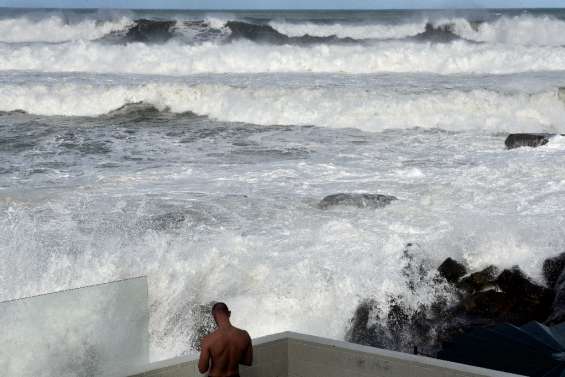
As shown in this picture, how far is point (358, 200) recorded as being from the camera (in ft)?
41.3

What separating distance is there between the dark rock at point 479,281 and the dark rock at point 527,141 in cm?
875

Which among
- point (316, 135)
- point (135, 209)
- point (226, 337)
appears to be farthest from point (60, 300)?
point (316, 135)

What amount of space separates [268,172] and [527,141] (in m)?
5.50

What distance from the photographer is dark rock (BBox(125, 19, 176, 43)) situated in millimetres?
44344

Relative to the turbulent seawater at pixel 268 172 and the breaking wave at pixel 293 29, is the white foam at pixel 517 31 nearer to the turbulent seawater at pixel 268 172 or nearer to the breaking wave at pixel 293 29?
the breaking wave at pixel 293 29

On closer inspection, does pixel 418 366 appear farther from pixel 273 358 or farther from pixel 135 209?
pixel 135 209

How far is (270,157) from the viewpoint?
17.5 m

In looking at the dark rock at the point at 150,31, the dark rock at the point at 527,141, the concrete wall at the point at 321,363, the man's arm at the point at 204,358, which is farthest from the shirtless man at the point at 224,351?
the dark rock at the point at 150,31

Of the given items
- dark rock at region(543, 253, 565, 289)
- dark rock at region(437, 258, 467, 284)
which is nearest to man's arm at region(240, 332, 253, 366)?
dark rock at region(437, 258, 467, 284)

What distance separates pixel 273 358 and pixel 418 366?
898 millimetres

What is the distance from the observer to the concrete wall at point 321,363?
521 cm

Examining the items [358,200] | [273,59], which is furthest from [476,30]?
[358,200]

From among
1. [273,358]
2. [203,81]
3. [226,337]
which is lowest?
[203,81]

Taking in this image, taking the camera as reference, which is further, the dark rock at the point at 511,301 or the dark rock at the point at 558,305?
the dark rock at the point at 511,301
